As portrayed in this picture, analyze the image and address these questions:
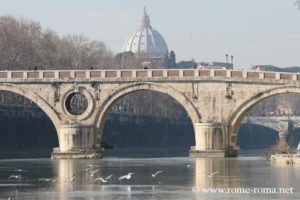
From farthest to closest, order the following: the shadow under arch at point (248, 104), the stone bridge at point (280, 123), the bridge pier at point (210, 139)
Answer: the stone bridge at point (280, 123), the bridge pier at point (210, 139), the shadow under arch at point (248, 104)

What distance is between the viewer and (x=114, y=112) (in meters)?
138

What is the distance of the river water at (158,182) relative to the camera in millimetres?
53438

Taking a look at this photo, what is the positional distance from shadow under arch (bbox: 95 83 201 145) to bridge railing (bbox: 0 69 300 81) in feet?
2.73

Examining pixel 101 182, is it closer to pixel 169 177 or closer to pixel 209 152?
pixel 169 177

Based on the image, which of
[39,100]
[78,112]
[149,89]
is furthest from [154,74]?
[39,100]

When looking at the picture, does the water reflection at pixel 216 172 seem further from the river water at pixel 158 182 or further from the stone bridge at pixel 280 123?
the stone bridge at pixel 280 123

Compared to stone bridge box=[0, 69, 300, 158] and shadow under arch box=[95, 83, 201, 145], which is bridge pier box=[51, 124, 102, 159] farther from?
shadow under arch box=[95, 83, 201, 145]

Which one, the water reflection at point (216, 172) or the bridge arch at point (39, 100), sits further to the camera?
the bridge arch at point (39, 100)

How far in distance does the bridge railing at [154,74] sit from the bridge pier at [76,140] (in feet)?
12.7

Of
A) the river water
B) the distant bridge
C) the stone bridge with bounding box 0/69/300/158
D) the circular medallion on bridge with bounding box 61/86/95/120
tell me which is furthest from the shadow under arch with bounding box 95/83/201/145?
the distant bridge

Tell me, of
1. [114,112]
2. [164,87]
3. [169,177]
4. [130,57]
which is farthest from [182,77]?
[130,57]

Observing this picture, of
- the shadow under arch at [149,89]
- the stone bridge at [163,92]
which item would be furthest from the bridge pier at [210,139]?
the shadow under arch at [149,89]

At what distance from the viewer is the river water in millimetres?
53438

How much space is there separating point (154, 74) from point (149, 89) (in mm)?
1226
